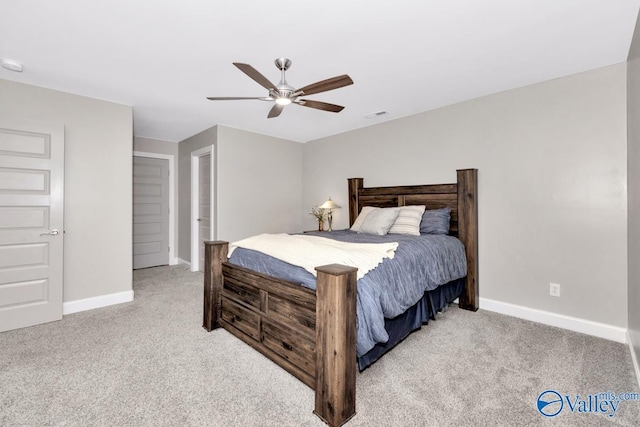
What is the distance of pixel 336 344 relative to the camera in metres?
1.53

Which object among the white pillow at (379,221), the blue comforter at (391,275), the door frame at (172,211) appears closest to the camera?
the blue comforter at (391,275)

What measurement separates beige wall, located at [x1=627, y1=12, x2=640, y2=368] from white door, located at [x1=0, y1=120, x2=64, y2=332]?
4.87m

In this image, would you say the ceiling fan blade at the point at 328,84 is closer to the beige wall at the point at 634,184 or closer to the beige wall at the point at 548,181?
the beige wall at the point at 634,184

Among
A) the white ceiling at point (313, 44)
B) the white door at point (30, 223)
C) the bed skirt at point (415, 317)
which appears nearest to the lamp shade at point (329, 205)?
the white ceiling at point (313, 44)

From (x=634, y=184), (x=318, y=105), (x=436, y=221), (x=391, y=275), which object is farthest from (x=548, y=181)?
(x=318, y=105)

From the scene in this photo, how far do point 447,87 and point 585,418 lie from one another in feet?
9.22

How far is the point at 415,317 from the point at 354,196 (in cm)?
235

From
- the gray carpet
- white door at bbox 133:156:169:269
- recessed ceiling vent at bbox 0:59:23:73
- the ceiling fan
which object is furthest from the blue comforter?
white door at bbox 133:156:169:269

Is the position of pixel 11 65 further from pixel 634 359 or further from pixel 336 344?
pixel 634 359

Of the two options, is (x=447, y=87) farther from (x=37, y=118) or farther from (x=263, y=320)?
(x=37, y=118)

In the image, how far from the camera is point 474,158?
11.0ft

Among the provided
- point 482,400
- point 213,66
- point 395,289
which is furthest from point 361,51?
point 482,400

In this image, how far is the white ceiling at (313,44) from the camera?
1.83 meters

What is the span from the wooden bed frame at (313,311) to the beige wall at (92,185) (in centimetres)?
164
